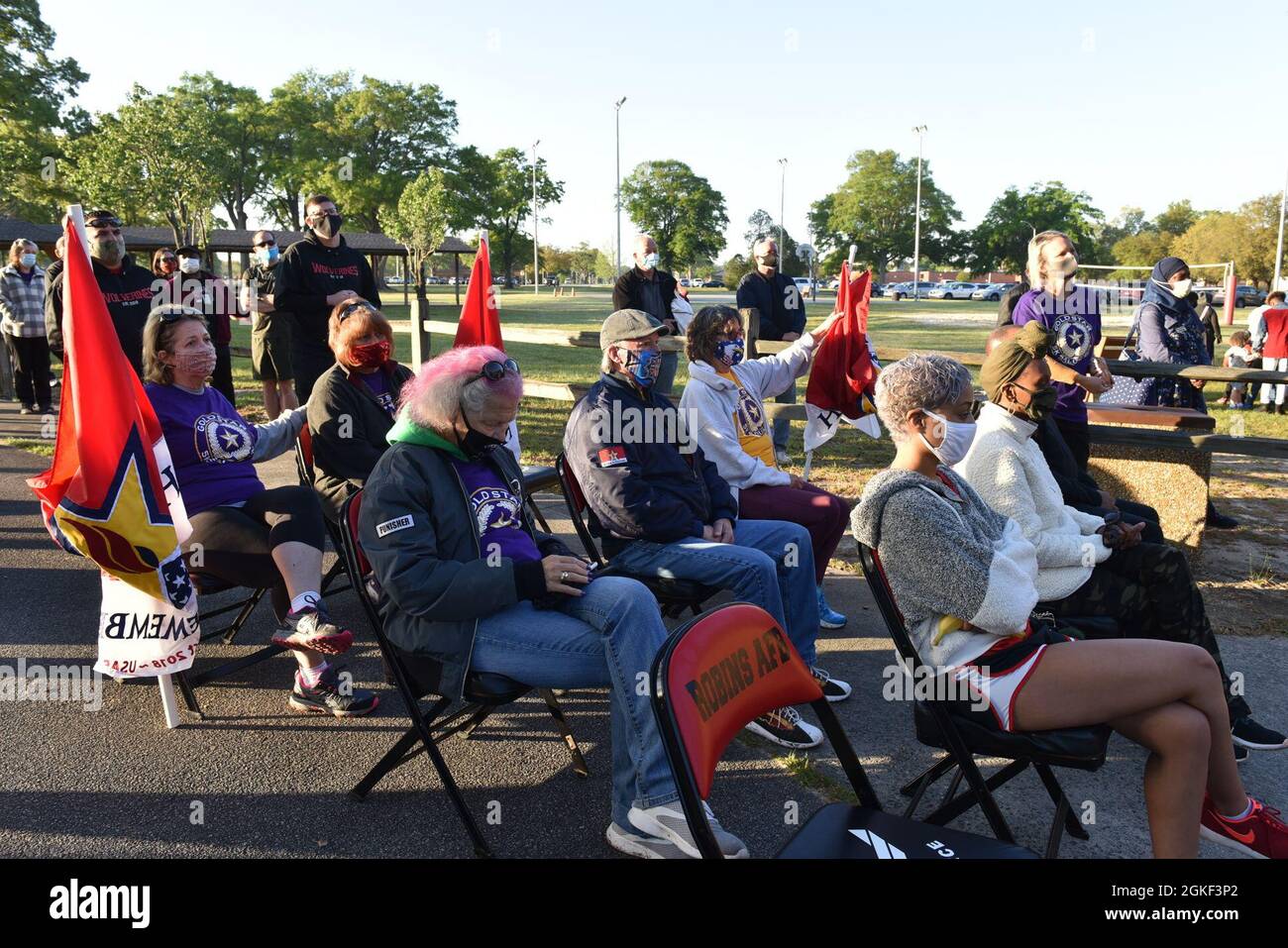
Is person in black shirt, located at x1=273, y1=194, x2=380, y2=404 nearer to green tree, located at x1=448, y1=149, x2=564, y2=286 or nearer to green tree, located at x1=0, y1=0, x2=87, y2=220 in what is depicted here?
green tree, located at x1=0, y1=0, x2=87, y2=220

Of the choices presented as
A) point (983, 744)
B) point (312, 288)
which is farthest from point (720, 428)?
point (312, 288)

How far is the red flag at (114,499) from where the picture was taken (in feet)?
10.8

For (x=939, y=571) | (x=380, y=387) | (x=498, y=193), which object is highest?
(x=498, y=193)

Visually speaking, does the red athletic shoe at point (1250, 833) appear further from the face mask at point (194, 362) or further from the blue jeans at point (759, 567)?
the face mask at point (194, 362)

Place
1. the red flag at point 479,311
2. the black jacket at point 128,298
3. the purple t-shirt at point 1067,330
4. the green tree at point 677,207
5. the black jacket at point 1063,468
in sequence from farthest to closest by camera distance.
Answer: the green tree at point 677,207 < the black jacket at point 128,298 < the red flag at point 479,311 < the purple t-shirt at point 1067,330 < the black jacket at point 1063,468

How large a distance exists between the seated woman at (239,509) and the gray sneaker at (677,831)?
1.41 meters

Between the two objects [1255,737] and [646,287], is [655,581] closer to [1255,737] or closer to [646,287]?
[1255,737]

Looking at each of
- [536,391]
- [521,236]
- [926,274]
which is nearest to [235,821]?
[536,391]

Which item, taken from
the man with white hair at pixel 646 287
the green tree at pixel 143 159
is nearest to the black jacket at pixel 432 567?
the man with white hair at pixel 646 287

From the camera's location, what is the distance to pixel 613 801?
108 inches

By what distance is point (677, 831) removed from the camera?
2576 mm

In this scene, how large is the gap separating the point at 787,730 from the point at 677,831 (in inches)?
38.5

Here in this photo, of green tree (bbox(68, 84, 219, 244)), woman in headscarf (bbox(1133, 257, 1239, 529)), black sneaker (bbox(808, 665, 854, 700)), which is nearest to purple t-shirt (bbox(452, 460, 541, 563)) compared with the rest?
black sneaker (bbox(808, 665, 854, 700))
